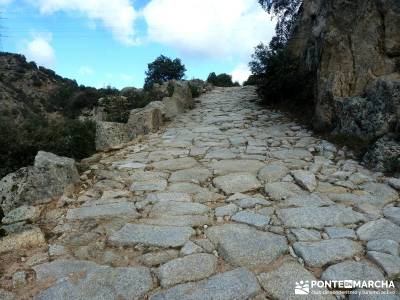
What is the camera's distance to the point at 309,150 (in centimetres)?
626

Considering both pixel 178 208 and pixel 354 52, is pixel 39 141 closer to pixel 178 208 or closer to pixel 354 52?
pixel 178 208

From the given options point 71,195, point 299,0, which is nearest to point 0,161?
point 71,195

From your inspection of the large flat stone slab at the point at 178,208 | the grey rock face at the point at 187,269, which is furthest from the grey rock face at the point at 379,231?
the large flat stone slab at the point at 178,208

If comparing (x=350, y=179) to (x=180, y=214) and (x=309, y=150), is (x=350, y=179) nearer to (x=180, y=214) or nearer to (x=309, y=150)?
(x=309, y=150)

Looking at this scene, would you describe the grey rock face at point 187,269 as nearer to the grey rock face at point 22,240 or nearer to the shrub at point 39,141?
the grey rock face at point 22,240

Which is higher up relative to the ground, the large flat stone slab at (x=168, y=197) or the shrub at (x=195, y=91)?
the shrub at (x=195, y=91)

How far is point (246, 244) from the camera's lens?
3.39 m

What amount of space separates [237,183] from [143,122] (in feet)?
12.2

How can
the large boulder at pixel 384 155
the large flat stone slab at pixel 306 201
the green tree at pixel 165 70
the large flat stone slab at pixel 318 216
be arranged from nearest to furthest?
1. the large flat stone slab at pixel 318 216
2. the large flat stone slab at pixel 306 201
3. the large boulder at pixel 384 155
4. the green tree at pixel 165 70

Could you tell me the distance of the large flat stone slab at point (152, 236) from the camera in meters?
3.51

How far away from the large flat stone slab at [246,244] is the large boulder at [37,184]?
199 centimetres

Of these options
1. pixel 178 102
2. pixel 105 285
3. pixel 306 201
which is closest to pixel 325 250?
pixel 306 201

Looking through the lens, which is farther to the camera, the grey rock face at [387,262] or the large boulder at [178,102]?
the large boulder at [178,102]

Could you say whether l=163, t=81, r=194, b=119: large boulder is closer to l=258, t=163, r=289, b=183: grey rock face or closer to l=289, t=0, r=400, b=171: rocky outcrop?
l=289, t=0, r=400, b=171: rocky outcrop
